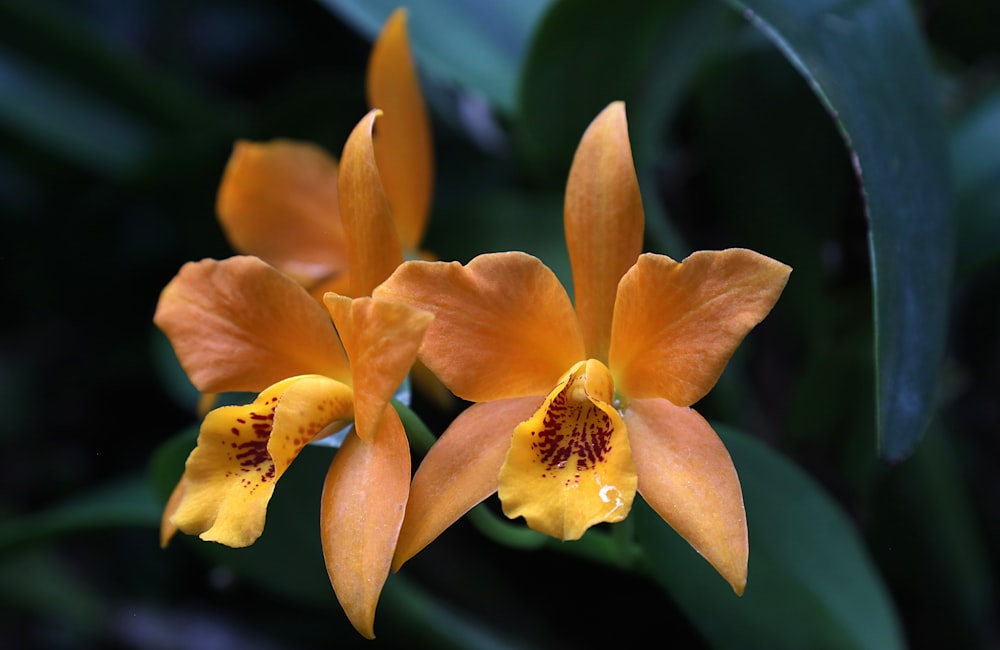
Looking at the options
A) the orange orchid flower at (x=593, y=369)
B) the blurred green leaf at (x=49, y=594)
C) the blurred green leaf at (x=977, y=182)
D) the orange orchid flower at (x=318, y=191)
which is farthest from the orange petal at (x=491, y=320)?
the blurred green leaf at (x=49, y=594)

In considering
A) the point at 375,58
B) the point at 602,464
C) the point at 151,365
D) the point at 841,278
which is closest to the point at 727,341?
the point at 602,464

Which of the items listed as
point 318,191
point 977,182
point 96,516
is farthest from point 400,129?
point 977,182

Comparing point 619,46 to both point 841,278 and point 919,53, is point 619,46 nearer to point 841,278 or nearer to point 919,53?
point 919,53

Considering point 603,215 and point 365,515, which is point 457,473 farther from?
point 603,215

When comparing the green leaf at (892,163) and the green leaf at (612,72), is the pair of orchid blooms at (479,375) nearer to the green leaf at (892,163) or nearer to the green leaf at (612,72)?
the green leaf at (892,163)

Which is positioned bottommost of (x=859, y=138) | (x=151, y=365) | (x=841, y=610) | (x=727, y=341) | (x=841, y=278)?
(x=151, y=365)

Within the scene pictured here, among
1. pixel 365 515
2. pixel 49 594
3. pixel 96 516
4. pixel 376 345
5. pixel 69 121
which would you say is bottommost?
pixel 49 594
